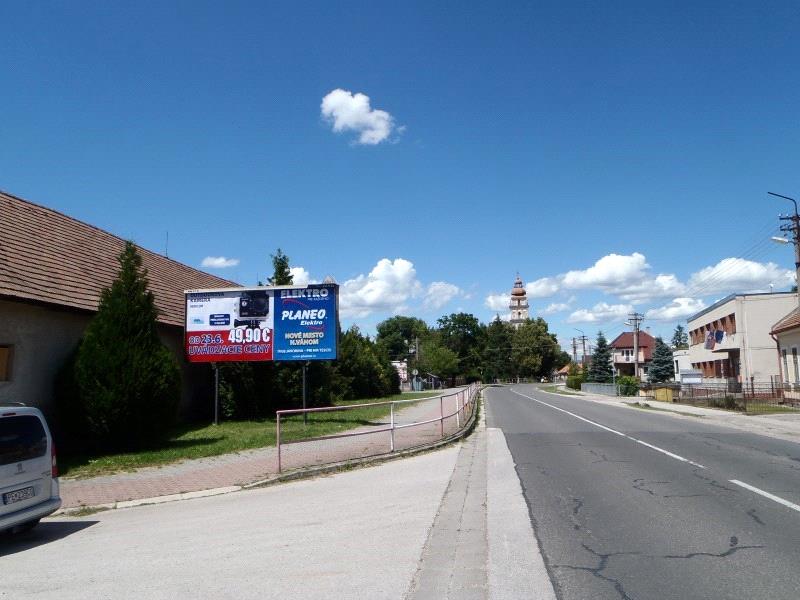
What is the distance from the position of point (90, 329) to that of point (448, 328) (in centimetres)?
11975

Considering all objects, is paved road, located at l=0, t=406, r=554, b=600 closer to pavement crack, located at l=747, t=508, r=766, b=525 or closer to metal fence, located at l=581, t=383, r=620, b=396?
pavement crack, located at l=747, t=508, r=766, b=525

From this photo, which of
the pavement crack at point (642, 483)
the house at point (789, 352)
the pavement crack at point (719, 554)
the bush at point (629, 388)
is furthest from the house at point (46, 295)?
the bush at point (629, 388)

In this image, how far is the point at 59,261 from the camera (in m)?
16.5

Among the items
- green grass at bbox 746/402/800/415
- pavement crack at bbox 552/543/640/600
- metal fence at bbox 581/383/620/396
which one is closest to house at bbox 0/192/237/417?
pavement crack at bbox 552/543/640/600

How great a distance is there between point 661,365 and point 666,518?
69.6 metres

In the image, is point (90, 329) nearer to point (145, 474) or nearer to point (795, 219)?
point (145, 474)

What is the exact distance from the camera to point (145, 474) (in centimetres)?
1193

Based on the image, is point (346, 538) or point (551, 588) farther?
point (346, 538)

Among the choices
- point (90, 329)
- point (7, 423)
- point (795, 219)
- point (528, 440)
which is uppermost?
point (795, 219)

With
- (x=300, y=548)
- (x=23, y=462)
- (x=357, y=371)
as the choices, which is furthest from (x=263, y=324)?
(x=357, y=371)

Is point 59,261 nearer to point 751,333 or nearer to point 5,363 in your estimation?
point 5,363

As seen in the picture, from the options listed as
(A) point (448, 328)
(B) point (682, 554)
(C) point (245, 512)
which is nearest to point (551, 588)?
(B) point (682, 554)

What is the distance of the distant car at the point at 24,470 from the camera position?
286 inches

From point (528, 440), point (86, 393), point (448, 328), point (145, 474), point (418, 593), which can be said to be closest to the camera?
point (418, 593)
